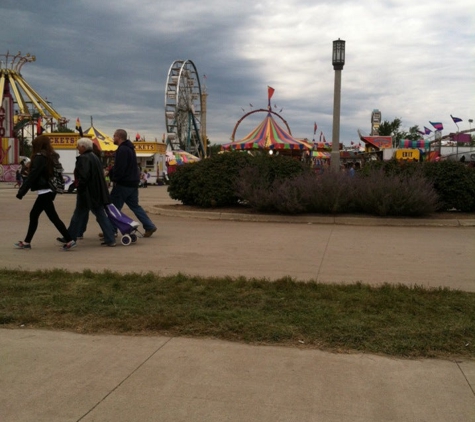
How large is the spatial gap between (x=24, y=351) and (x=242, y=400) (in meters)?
1.98

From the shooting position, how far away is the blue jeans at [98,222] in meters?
8.45

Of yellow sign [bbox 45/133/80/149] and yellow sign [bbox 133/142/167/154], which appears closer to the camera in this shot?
yellow sign [bbox 45/133/80/149]

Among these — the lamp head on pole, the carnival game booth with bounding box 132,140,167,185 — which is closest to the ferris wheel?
the carnival game booth with bounding box 132,140,167,185

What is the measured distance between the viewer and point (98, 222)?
858 centimetres

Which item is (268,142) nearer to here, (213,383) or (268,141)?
(268,141)

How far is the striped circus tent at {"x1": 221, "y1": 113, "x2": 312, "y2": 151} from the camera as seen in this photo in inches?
948

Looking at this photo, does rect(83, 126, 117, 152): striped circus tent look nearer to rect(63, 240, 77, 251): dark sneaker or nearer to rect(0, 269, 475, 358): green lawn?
rect(63, 240, 77, 251): dark sneaker

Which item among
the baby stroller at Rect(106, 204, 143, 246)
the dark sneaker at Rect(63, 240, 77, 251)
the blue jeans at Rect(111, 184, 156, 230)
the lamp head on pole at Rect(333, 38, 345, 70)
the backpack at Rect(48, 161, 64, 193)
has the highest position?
the lamp head on pole at Rect(333, 38, 345, 70)

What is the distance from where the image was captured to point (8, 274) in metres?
6.39

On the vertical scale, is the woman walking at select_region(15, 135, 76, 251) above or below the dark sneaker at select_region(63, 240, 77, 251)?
above

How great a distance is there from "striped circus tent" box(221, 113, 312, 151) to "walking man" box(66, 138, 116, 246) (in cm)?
1509

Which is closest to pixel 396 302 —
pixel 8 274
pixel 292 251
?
pixel 292 251

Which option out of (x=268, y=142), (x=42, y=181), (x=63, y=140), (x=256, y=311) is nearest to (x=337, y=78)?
(x=268, y=142)

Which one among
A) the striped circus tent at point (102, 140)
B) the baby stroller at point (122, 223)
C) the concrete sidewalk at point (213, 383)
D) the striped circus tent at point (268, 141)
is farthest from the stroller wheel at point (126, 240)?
the striped circus tent at point (102, 140)
